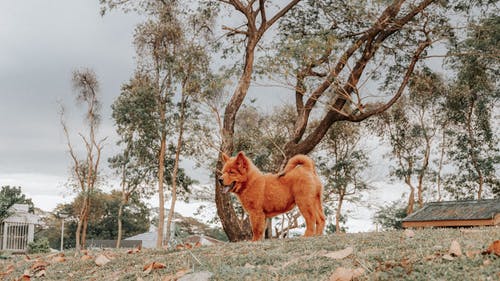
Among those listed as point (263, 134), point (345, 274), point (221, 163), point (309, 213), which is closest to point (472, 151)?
point (263, 134)

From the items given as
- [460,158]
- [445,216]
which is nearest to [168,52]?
[445,216]

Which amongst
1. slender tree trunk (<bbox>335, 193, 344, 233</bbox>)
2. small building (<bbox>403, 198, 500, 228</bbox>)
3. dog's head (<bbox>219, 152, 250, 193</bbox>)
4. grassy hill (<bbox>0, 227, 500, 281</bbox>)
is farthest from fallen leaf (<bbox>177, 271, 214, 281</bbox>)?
slender tree trunk (<bbox>335, 193, 344, 233</bbox>)

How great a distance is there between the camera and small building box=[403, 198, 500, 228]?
59.8 feet

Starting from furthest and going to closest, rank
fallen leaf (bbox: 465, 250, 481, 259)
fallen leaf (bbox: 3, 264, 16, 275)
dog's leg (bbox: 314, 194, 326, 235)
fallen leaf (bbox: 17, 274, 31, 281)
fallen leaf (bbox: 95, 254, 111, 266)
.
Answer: dog's leg (bbox: 314, 194, 326, 235), fallen leaf (bbox: 3, 264, 16, 275), fallen leaf (bbox: 95, 254, 111, 266), fallen leaf (bbox: 17, 274, 31, 281), fallen leaf (bbox: 465, 250, 481, 259)

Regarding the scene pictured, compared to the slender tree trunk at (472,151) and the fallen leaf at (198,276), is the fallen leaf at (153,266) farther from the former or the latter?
the slender tree trunk at (472,151)

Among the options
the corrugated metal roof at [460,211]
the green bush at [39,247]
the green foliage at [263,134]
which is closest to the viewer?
the corrugated metal roof at [460,211]

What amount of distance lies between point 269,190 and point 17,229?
29599mm

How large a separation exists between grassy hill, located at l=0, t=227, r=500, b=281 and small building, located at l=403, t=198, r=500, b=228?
1306 cm

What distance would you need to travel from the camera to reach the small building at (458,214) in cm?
1822

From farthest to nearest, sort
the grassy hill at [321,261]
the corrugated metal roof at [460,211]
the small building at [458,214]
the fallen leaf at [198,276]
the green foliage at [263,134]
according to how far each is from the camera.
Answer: the green foliage at [263,134], the corrugated metal roof at [460,211], the small building at [458,214], the fallen leaf at [198,276], the grassy hill at [321,261]

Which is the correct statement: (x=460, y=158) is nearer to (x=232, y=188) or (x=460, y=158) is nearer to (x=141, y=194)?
(x=141, y=194)

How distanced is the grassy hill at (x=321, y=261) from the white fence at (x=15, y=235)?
93.0ft

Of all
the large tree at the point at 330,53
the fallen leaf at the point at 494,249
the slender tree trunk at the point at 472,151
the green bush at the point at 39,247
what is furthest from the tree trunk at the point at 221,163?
the slender tree trunk at the point at 472,151

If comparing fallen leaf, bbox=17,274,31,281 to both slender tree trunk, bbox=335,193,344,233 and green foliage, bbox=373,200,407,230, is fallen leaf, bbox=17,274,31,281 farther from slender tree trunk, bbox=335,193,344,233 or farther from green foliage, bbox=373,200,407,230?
green foliage, bbox=373,200,407,230
